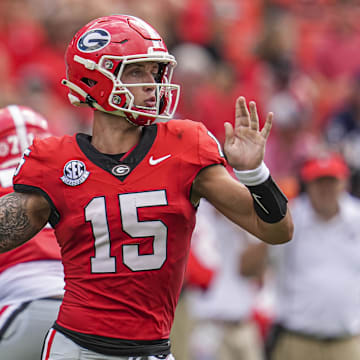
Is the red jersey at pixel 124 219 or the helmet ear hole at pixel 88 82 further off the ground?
the helmet ear hole at pixel 88 82

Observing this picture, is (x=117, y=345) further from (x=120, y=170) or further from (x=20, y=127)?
(x=20, y=127)

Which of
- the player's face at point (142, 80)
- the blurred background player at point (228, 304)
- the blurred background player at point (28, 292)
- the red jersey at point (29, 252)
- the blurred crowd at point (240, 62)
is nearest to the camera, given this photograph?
the player's face at point (142, 80)

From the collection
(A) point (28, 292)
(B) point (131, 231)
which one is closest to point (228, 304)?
(A) point (28, 292)

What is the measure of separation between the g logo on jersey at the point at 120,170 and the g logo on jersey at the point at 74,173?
108mm

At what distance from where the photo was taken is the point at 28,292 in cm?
400

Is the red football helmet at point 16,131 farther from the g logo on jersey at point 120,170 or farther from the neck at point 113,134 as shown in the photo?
the g logo on jersey at point 120,170

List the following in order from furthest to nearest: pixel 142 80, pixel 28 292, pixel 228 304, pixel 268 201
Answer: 1. pixel 228 304
2. pixel 28 292
3. pixel 142 80
4. pixel 268 201

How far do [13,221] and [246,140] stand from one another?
1012 millimetres

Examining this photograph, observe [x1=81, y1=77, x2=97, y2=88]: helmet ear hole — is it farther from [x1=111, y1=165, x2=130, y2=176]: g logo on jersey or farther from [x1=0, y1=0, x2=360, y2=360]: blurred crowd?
[x1=0, y1=0, x2=360, y2=360]: blurred crowd

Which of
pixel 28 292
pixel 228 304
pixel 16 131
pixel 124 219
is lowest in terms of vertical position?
pixel 228 304

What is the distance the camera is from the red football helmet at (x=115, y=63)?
3.39 m

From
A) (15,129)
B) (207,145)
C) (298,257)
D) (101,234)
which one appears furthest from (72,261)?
(298,257)

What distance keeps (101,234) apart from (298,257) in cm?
334

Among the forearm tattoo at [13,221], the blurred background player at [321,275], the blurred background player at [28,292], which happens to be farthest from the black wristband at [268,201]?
the blurred background player at [321,275]
